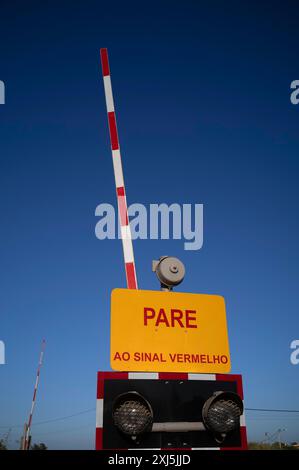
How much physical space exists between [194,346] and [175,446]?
571 mm

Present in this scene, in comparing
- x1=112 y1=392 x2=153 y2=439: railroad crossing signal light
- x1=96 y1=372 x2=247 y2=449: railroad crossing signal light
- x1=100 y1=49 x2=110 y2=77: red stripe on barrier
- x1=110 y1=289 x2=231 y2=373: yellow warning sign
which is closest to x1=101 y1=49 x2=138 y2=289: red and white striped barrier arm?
x1=100 y1=49 x2=110 y2=77: red stripe on barrier

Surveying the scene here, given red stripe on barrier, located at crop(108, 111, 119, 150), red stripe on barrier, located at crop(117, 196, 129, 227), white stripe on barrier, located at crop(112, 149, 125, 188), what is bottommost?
red stripe on barrier, located at crop(117, 196, 129, 227)

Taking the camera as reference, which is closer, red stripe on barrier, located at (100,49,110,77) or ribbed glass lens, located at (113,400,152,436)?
ribbed glass lens, located at (113,400,152,436)

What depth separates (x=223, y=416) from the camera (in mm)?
1919

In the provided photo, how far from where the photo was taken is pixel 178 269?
8.00 feet

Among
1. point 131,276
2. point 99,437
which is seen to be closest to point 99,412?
point 99,437

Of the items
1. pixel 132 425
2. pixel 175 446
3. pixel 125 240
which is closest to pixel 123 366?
pixel 132 425

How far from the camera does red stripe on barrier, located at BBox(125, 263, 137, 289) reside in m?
2.61

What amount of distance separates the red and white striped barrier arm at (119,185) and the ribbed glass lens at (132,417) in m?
0.94

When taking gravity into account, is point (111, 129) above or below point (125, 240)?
above

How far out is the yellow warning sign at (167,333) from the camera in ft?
6.99

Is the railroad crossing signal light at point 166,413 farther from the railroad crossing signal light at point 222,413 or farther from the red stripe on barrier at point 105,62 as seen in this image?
the red stripe on barrier at point 105,62

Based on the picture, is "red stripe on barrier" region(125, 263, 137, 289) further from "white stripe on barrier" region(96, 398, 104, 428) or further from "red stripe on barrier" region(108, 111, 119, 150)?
"red stripe on barrier" region(108, 111, 119, 150)

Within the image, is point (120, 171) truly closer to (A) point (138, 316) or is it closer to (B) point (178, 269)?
(B) point (178, 269)
